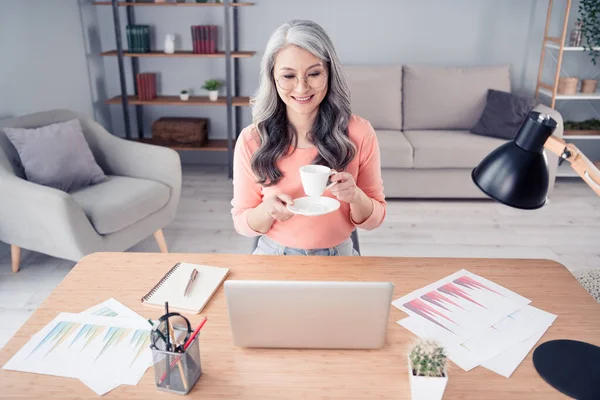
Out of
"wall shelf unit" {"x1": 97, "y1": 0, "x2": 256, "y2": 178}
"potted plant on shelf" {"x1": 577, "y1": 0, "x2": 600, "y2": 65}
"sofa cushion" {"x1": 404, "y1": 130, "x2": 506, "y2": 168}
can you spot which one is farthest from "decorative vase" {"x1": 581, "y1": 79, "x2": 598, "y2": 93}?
"wall shelf unit" {"x1": 97, "y1": 0, "x2": 256, "y2": 178}

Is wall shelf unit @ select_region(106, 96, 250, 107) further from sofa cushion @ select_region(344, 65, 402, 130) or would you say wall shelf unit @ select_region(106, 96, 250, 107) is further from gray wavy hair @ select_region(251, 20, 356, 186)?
gray wavy hair @ select_region(251, 20, 356, 186)

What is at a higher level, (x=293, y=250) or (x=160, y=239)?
(x=293, y=250)

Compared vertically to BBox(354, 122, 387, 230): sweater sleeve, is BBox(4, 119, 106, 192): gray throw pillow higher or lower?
lower

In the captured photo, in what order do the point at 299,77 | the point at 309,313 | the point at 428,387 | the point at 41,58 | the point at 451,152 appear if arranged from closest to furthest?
1. the point at 428,387
2. the point at 309,313
3. the point at 299,77
4. the point at 41,58
5. the point at 451,152

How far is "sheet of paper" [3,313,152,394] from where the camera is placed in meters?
0.96

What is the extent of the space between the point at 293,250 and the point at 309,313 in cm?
58

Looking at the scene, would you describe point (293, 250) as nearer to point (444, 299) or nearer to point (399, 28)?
point (444, 299)

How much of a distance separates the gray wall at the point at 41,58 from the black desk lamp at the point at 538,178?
119 inches

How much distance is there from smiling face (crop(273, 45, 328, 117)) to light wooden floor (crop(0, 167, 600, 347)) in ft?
5.43

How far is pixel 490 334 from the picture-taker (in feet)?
3.54

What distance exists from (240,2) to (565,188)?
306cm

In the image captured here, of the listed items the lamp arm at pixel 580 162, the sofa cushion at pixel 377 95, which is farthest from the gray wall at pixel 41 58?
the lamp arm at pixel 580 162

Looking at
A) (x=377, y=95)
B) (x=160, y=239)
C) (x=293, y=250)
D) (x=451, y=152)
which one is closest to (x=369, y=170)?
(x=293, y=250)

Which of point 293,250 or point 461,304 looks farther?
point 293,250
